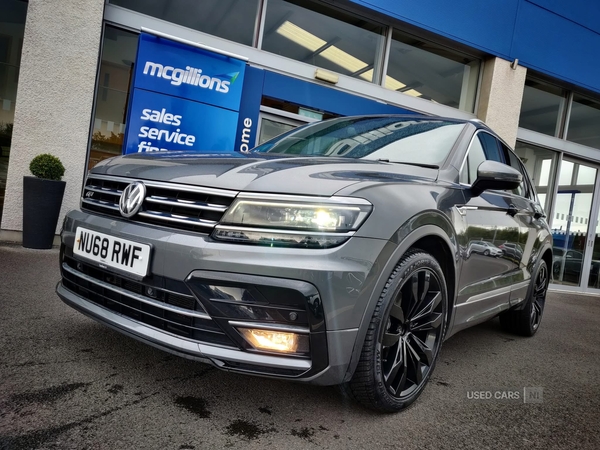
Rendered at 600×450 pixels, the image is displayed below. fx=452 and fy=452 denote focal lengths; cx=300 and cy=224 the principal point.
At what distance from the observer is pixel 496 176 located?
2207 millimetres

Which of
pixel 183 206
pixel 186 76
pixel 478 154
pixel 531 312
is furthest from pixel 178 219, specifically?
pixel 186 76

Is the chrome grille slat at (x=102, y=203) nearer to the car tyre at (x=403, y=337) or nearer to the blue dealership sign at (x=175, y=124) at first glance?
the car tyre at (x=403, y=337)

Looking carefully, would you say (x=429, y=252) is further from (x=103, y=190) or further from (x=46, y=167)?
(x=46, y=167)

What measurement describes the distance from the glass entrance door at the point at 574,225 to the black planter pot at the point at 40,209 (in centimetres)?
834

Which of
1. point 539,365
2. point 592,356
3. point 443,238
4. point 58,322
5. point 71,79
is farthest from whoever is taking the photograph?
point 71,79

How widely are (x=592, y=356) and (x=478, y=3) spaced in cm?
592

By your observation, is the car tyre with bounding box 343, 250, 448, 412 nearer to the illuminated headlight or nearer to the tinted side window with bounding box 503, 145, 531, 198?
the illuminated headlight

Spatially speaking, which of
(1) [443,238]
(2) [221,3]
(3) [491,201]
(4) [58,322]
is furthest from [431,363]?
(2) [221,3]

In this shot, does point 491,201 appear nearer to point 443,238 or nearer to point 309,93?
point 443,238

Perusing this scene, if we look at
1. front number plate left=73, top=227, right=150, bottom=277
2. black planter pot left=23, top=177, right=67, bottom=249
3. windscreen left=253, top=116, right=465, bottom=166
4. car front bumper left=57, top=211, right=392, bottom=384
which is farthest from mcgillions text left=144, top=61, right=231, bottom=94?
car front bumper left=57, top=211, right=392, bottom=384

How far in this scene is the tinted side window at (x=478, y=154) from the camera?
248cm

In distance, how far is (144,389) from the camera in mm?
1822

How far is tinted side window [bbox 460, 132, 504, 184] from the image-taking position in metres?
2.48

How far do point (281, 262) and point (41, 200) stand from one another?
4.21 metres
